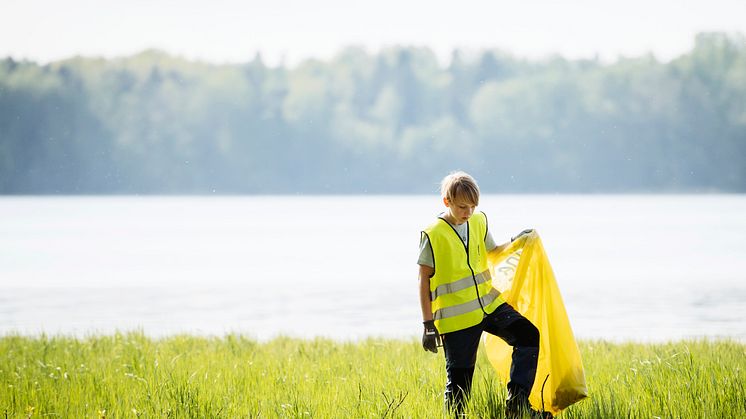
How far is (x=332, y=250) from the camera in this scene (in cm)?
3142

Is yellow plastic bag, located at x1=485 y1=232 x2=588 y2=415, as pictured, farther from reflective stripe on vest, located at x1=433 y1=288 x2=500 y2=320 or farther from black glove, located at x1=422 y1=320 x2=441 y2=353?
black glove, located at x1=422 y1=320 x2=441 y2=353

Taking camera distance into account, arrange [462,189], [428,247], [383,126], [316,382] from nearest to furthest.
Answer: [462,189] → [428,247] → [316,382] → [383,126]

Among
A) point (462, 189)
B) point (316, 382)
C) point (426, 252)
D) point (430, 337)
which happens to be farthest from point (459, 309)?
point (316, 382)

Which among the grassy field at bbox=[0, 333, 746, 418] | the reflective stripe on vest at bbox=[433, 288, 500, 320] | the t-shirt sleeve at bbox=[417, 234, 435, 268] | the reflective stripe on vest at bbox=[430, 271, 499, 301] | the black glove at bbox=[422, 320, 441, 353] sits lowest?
the grassy field at bbox=[0, 333, 746, 418]

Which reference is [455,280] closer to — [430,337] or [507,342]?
[430,337]

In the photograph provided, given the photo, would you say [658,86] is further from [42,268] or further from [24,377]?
[24,377]

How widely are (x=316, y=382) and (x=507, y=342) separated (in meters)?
1.74

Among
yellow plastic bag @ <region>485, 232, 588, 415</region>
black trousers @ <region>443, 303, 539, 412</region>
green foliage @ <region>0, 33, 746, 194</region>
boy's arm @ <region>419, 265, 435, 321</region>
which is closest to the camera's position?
boy's arm @ <region>419, 265, 435, 321</region>

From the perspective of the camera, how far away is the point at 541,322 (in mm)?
4789

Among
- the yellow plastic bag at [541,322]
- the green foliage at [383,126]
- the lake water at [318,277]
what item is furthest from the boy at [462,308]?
the green foliage at [383,126]

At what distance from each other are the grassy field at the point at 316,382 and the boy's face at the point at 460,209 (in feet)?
3.44

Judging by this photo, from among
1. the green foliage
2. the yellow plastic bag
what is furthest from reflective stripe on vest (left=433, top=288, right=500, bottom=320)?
the green foliage

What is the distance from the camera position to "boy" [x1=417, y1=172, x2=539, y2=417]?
4434 mm

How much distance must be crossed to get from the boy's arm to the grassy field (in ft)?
1.96
